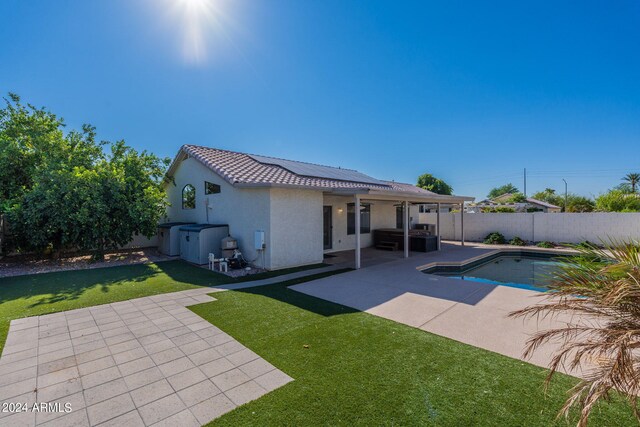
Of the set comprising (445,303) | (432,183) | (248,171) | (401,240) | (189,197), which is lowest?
(445,303)

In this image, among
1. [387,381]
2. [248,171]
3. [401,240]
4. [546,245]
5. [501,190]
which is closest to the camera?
[387,381]

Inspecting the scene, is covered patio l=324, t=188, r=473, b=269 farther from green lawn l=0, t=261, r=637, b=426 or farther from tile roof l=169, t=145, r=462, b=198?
green lawn l=0, t=261, r=637, b=426

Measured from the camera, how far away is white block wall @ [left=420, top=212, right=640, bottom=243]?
14406 mm

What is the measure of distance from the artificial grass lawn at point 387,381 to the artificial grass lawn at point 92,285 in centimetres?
335

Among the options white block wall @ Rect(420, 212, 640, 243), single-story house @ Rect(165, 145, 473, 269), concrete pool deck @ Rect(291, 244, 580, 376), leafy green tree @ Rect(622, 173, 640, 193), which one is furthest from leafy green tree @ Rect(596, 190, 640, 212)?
leafy green tree @ Rect(622, 173, 640, 193)

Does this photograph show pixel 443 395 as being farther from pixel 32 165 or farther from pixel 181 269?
pixel 32 165

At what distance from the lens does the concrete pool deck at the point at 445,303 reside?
4469 millimetres

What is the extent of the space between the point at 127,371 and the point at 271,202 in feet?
20.9

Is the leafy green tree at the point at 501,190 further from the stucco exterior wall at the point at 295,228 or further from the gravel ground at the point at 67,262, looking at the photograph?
the gravel ground at the point at 67,262

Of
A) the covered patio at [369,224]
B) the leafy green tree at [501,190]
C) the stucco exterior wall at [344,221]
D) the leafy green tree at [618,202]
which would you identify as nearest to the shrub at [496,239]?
the covered patio at [369,224]

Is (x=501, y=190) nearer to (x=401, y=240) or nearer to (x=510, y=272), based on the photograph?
(x=401, y=240)

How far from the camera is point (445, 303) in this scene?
616 cm

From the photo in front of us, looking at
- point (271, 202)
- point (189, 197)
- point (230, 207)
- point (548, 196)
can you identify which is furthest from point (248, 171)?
point (548, 196)

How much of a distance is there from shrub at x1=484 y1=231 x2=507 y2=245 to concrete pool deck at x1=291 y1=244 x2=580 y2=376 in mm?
10565
